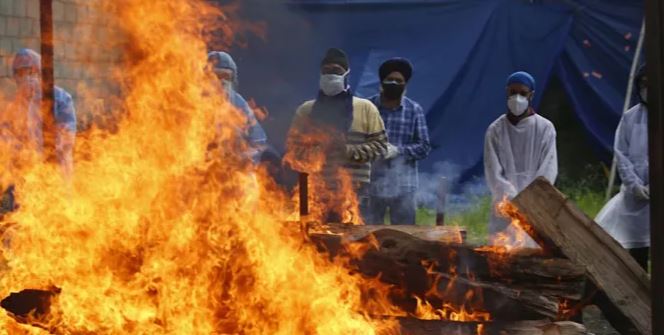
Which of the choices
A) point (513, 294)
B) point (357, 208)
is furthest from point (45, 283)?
point (357, 208)

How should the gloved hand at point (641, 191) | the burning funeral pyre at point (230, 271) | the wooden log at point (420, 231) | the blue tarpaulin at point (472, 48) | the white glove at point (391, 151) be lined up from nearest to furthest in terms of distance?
the burning funeral pyre at point (230, 271), the wooden log at point (420, 231), the gloved hand at point (641, 191), the white glove at point (391, 151), the blue tarpaulin at point (472, 48)

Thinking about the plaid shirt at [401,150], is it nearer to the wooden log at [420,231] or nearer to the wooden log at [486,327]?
the wooden log at [420,231]

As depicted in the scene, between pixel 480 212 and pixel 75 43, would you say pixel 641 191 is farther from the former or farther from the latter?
pixel 75 43

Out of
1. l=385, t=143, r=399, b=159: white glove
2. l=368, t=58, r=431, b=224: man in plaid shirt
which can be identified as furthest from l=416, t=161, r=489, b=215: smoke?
l=385, t=143, r=399, b=159: white glove

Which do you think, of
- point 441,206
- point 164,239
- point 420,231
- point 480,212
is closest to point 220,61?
point 441,206

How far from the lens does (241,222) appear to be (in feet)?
15.9

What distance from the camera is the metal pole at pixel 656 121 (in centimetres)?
305

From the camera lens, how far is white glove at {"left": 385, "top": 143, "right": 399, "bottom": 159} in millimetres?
7652

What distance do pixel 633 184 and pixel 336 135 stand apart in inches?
93.0

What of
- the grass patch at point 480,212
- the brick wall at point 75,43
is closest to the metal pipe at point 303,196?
the brick wall at point 75,43

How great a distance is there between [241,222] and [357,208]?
2735 millimetres

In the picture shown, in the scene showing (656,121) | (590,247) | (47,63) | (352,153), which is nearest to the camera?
(656,121)

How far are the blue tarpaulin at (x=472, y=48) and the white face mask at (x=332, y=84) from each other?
3079mm

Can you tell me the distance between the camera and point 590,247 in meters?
4.76
